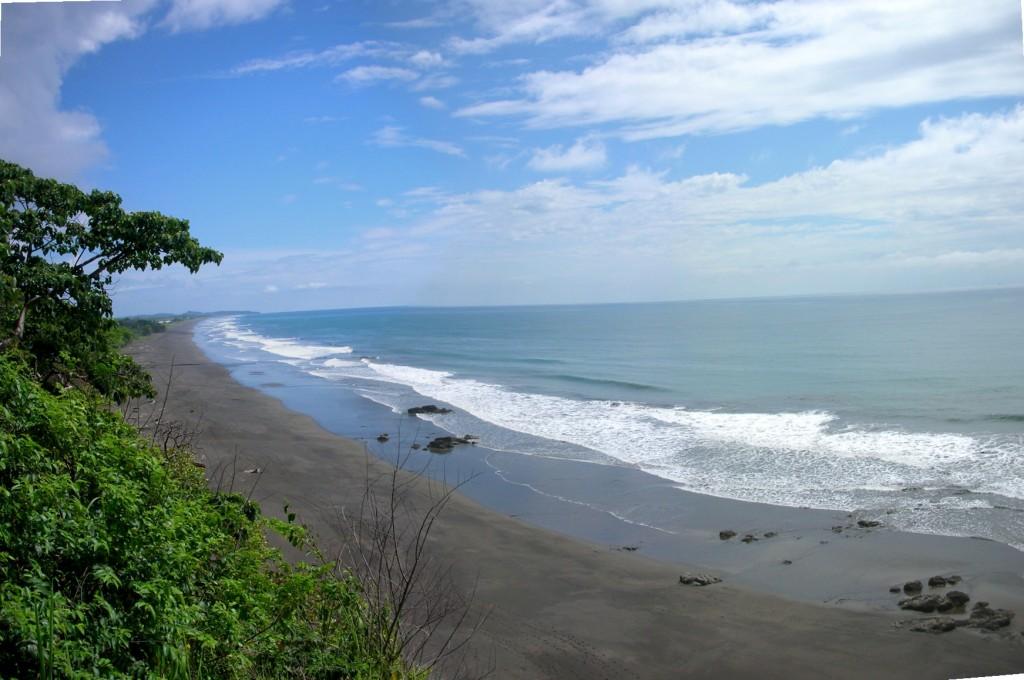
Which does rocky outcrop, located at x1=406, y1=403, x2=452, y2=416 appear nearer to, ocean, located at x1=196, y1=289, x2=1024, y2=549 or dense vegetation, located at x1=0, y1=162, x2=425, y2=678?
ocean, located at x1=196, y1=289, x2=1024, y2=549

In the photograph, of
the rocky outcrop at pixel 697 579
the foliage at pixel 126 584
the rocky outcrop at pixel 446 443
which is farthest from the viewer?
the rocky outcrop at pixel 446 443

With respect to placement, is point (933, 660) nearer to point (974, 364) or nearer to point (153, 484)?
point (153, 484)

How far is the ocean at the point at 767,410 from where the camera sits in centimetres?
1455

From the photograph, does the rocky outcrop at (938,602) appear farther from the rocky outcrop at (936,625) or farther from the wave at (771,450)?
the wave at (771,450)

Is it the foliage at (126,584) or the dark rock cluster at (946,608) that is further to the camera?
the dark rock cluster at (946,608)

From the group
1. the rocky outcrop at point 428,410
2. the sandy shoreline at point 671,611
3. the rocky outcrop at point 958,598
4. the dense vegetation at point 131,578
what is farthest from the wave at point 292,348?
the dense vegetation at point 131,578

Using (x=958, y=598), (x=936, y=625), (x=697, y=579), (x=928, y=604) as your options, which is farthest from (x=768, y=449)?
(x=936, y=625)

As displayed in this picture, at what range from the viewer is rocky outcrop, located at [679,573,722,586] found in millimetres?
10641

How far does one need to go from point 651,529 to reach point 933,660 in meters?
5.28

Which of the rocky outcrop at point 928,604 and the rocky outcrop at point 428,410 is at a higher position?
the rocky outcrop at point 428,410

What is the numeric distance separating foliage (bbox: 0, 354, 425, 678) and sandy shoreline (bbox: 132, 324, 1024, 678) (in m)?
3.42

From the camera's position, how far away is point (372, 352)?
5162 cm

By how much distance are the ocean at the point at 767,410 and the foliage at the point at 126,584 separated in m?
8.80

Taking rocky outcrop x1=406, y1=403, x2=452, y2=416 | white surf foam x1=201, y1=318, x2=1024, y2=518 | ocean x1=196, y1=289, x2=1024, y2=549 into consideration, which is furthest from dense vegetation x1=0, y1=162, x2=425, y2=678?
rocky outcrop x1=406, y1=403, x2=452, y2=416
